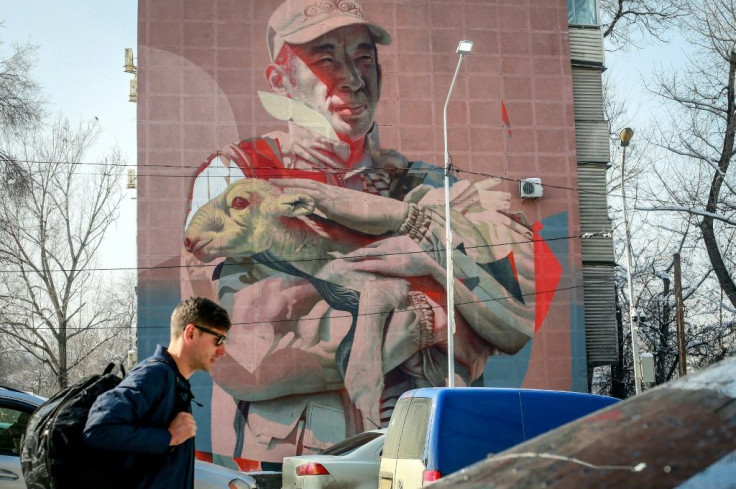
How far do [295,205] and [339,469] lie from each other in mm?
17281

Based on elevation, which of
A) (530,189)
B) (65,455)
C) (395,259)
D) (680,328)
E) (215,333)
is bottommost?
(680,328)

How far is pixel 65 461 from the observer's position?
3.33 metres

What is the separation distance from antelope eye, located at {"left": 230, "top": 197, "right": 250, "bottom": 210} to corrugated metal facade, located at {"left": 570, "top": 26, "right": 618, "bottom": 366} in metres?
10.9

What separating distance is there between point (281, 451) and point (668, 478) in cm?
2624

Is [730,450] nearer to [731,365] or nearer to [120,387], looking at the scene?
[731,365]

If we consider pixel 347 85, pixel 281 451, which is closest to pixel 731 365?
pixel 281 451

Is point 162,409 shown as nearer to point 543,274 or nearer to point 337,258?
point 337,258

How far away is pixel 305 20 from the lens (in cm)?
2895

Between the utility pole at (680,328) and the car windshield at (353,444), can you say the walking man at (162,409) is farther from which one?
the utility pole at (680,328)

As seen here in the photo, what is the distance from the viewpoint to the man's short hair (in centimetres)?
393

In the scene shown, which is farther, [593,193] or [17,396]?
[593,193]

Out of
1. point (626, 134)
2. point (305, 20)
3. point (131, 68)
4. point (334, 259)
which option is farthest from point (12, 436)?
point (131, 68)

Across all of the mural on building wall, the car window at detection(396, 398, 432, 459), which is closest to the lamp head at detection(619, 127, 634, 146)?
the mural on building wall

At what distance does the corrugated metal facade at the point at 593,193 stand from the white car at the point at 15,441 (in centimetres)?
2318
